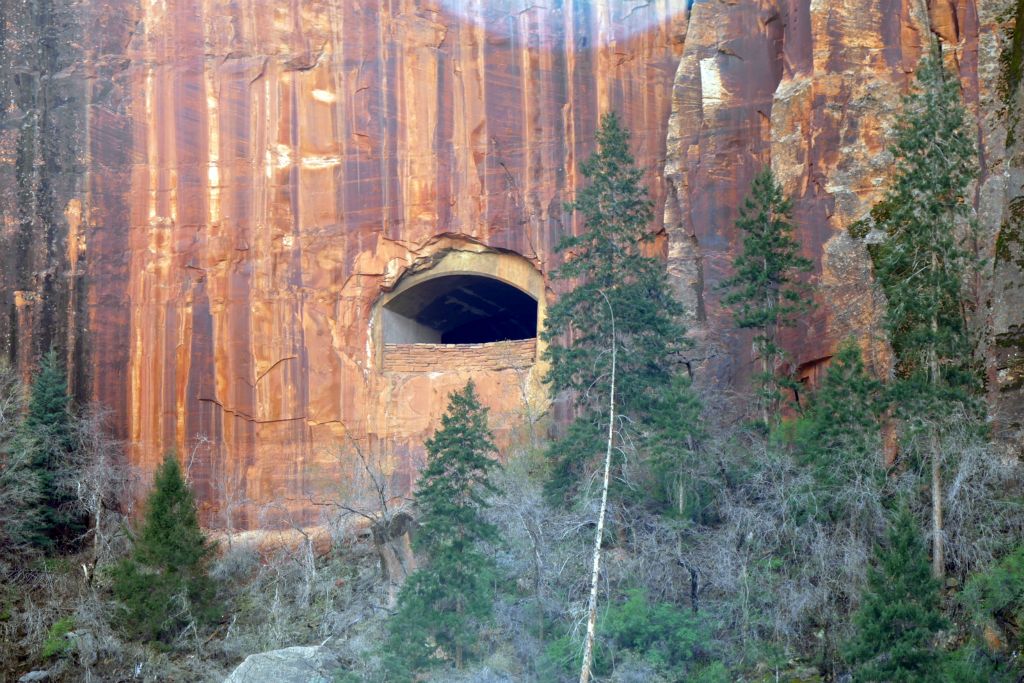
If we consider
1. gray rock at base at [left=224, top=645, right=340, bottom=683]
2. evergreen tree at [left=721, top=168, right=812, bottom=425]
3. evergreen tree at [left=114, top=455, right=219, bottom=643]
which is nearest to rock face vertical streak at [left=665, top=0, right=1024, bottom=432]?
evergreen tree at [left=721, top=168, right=812, bottom=425]

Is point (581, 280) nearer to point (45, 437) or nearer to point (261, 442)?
point (261, 442)

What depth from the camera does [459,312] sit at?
3105 cm

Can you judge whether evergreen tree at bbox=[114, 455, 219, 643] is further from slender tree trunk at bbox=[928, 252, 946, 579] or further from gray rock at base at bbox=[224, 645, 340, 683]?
slender tree trunk at bbox=[928, 252, 946, 579]

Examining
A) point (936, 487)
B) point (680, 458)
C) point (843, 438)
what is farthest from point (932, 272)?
point (680, 458)

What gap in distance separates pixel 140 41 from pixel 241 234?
4.24 meters

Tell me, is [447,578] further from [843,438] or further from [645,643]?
[843,438]

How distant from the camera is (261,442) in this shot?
2738cm

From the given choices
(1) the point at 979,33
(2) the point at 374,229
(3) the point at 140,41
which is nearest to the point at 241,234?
(2) the point at 374,229

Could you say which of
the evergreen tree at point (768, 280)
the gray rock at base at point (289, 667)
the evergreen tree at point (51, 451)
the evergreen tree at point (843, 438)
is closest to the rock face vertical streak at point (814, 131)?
the evergreen tree at point (768, 280)

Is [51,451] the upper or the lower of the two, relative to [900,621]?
upper

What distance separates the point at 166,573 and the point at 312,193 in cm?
765

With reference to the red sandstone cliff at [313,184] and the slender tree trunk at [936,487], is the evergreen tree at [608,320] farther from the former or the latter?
the slender tree trunk at [936,487]

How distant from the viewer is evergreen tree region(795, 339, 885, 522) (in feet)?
67.2

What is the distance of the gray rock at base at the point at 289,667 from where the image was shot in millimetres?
21281
